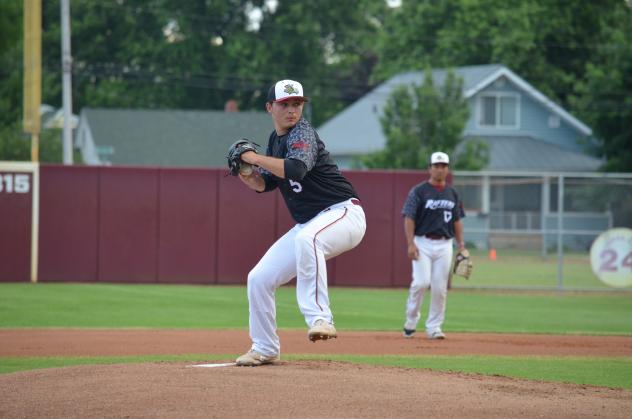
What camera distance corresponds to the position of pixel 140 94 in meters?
53.8

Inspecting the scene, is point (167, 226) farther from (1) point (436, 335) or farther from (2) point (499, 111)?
(2) point (499, 111)

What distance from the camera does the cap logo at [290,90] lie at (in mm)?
7938

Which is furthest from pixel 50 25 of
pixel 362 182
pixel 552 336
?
pixel 552 336

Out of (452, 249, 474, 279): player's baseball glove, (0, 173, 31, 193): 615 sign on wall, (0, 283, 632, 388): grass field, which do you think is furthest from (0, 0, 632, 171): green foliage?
(452, 249, 474, 279): player's baseball glove

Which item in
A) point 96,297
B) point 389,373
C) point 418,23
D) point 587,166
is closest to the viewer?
point 389,373

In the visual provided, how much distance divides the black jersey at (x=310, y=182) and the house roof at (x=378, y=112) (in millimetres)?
33008

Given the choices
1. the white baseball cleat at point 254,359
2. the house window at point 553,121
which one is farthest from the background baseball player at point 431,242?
the house window at point 553,121

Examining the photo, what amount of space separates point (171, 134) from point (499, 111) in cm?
1410

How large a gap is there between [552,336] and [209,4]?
42322 mm

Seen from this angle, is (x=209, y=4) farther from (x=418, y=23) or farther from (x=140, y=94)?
(x=418, y=23)

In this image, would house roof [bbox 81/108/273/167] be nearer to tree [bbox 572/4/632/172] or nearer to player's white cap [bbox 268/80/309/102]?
tree [bbox 572/4/632/172]

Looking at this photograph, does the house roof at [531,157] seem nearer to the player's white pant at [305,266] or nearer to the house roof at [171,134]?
the house roof at [171,134]

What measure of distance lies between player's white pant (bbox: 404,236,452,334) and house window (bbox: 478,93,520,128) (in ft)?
97.2

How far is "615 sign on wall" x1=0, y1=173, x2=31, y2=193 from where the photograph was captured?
21.6 meters
